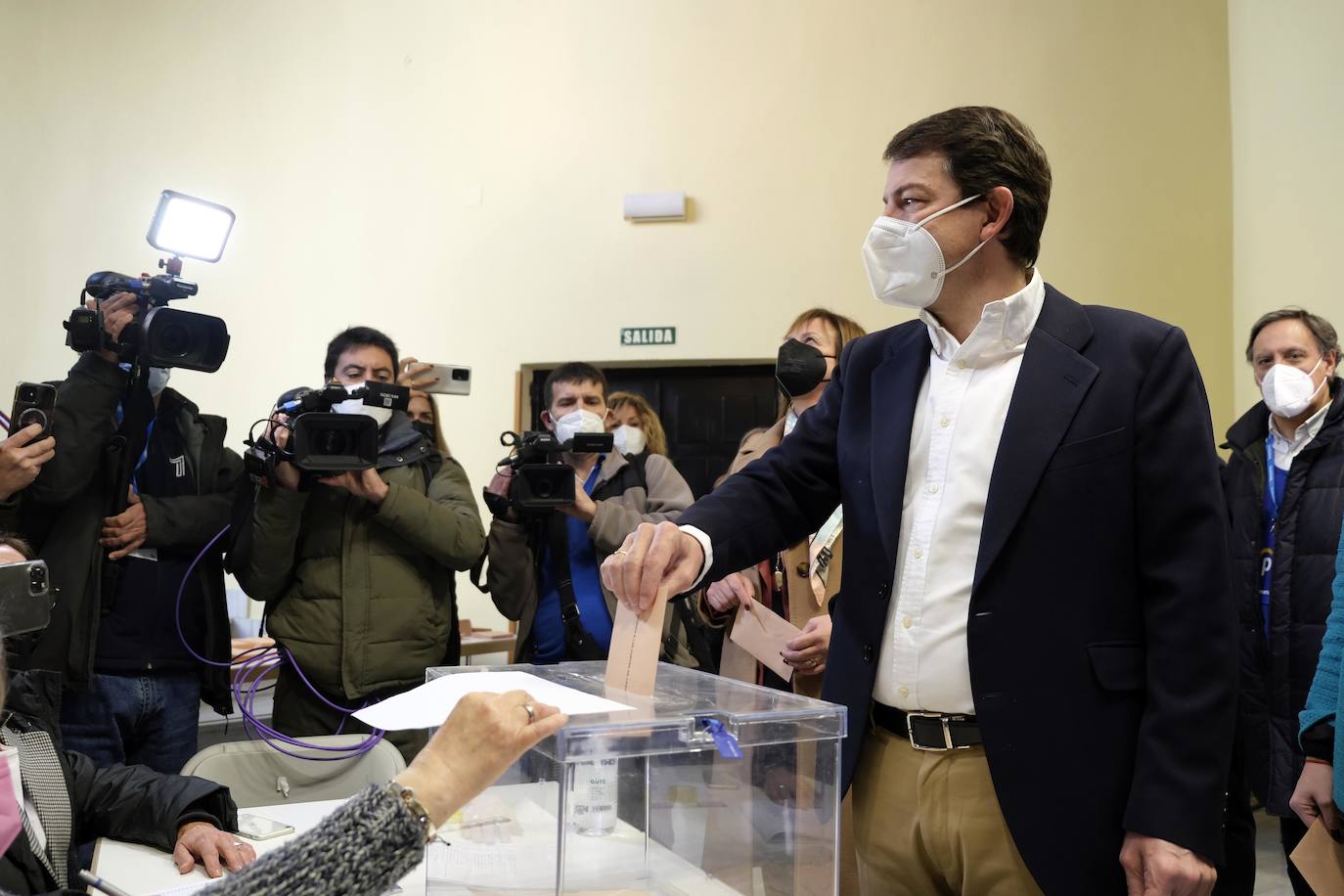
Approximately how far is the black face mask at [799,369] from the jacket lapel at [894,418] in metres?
1.13

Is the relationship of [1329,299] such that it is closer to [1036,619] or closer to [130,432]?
[1036,619]

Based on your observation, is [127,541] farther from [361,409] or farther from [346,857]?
[346,857]

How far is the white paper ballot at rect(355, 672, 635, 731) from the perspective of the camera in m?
1.06

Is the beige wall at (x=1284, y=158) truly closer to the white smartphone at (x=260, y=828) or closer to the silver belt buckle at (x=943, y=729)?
the silver belt buckle at (x=943, y=729)

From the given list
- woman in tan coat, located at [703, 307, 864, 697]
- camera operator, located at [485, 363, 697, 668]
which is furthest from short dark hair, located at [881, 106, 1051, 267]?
camera operator, located at [485, 363, 697, 668]

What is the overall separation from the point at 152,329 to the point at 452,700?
1.89 meters

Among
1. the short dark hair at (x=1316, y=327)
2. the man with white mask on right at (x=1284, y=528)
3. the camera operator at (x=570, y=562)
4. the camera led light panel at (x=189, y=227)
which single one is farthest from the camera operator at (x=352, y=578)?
the short dark hair at (x=1316, y=327)

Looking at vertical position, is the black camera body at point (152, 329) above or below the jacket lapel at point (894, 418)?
above

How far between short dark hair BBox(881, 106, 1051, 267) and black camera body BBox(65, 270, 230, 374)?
1.88m

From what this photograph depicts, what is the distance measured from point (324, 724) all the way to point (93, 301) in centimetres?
122

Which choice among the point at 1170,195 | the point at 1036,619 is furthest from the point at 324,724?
the point at 1170,195

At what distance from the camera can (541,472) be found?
2854 millimetres

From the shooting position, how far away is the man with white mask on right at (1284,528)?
9.47ft

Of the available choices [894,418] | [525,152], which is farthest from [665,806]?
[525,152]
